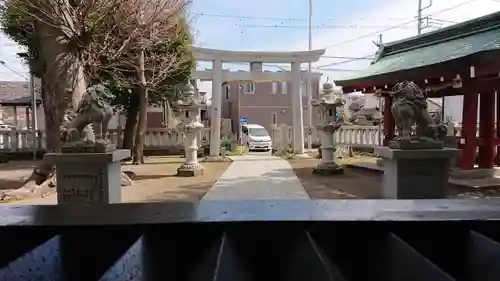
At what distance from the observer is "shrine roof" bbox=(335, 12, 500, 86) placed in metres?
7.58

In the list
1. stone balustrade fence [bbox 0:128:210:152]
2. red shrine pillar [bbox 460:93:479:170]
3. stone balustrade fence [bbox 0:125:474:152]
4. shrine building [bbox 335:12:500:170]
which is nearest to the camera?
shrine building [bbox 335:12:500:170]

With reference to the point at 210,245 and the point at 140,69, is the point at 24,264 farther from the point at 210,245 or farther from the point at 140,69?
the point at 140,69

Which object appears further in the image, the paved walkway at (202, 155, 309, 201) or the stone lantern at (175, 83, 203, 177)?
the stone lantern at (175, 83, 203, 177)

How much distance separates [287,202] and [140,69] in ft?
30.2

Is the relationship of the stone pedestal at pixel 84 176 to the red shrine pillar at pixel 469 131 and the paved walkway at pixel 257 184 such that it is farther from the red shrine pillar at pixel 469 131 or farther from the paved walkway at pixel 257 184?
the red shrine pillar at pixel 469 131

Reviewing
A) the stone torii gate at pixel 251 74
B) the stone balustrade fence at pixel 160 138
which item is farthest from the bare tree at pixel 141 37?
the stone balustrade fence at pixel 160 138

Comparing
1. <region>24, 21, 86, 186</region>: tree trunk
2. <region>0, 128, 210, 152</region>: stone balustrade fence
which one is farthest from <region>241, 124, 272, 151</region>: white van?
<region>24, 21, 86, 186</region>: tree trunk

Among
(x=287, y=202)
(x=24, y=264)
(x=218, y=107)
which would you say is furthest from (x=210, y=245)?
(x=218, y=107)

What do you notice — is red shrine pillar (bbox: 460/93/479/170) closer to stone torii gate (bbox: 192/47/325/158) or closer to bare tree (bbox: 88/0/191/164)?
bare tree (bbox: 88/0/191/164)

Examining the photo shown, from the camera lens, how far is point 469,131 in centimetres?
827

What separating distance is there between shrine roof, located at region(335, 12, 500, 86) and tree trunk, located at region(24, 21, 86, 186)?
6441 mm

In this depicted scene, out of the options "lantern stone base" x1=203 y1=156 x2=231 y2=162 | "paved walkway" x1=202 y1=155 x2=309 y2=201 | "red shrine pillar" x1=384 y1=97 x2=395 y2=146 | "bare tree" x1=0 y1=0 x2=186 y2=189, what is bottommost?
"paved walkway" x1=202 y1=155 x2=309 y2=201

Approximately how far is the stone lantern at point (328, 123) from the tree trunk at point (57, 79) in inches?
232

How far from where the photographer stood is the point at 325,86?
1063 centimetres
